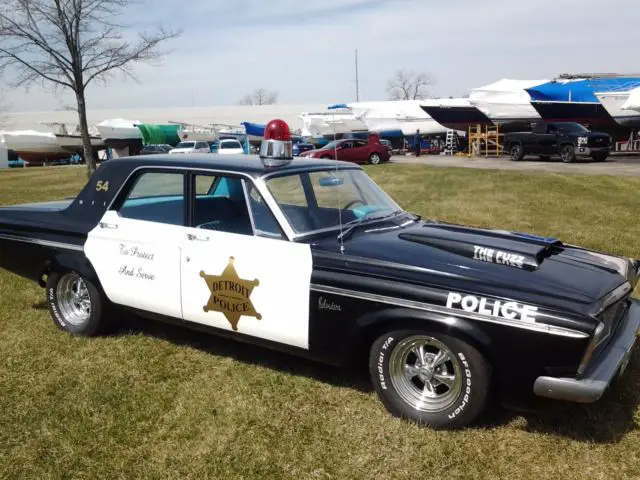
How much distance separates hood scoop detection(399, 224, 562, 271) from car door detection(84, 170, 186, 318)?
166 cm

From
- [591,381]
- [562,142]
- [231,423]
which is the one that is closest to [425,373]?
[591,381]

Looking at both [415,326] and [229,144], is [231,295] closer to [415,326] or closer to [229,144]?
[415,326]

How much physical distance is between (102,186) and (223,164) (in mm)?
1155

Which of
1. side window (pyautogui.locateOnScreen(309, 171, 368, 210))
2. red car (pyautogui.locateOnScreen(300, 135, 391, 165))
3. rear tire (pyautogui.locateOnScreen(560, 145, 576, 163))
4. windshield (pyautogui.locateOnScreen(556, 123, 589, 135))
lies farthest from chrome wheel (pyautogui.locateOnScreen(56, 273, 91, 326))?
red car (pyautogui.locateOnScreen(300, 135, 391, 165))

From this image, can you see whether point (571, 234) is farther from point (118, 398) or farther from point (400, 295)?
point (118, 398)

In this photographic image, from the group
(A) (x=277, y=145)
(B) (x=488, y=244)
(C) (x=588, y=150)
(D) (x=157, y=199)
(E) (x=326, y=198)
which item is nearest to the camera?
(B) (x=488, y=244)

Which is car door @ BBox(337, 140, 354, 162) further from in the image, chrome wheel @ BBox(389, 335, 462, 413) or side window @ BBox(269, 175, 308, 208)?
chrome wheel @ BBox(389, 335, 462, 413)

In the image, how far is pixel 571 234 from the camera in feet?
29.2

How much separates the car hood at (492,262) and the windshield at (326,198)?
0.21 metres

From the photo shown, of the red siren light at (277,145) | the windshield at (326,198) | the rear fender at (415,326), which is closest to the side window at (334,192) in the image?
the windshield at (326,198)

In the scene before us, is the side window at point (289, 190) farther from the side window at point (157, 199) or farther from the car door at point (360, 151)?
the car door at point (360, 151)

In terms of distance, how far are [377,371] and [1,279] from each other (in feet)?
18.6

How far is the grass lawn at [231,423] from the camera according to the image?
9.82 feet

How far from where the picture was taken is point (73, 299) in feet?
16.2
